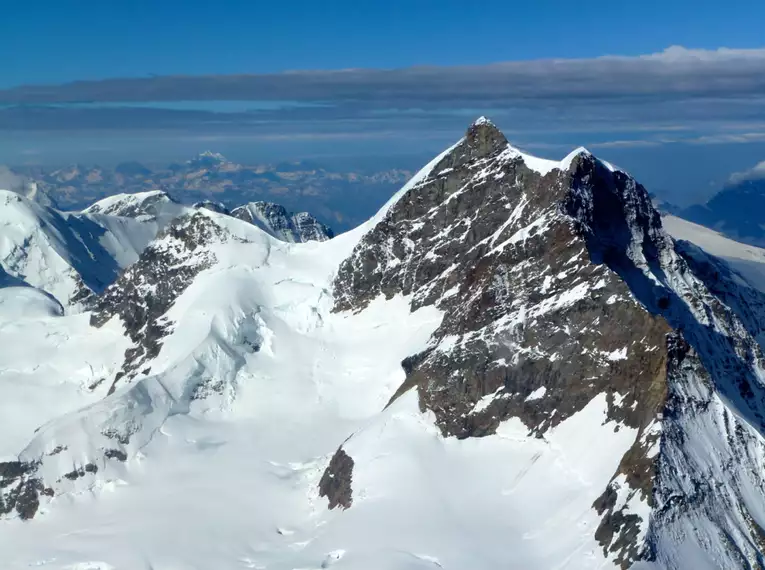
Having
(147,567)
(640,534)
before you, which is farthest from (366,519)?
(640,534)

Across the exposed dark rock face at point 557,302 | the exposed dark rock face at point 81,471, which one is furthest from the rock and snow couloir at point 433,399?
the exposed dark rock face at point 557,302

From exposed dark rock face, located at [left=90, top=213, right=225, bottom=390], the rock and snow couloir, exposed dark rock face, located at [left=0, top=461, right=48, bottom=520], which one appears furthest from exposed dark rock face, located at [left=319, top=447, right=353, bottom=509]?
exposed dark rock face, located at [left=90, top=213, right=225, bottom=390]

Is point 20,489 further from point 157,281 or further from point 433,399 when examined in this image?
point 433,399

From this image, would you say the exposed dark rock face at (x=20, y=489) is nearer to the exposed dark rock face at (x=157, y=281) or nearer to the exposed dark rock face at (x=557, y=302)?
the exposed dark rock face at (x=157, y=281)

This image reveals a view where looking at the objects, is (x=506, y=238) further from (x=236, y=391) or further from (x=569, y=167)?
(x=236, y=391)

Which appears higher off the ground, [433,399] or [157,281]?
[433,399]

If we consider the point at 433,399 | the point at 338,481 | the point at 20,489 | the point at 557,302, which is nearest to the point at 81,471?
the point at 20,489

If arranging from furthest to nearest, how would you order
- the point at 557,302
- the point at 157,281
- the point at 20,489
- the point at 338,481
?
the point at 157,281 < the point at 20,489 < the point at 338,481 < the point at 557,302
